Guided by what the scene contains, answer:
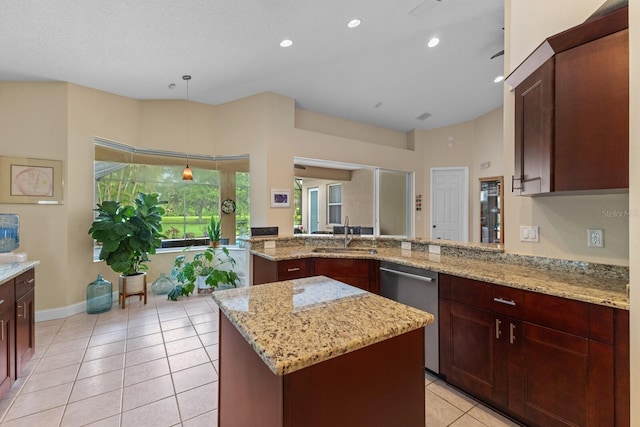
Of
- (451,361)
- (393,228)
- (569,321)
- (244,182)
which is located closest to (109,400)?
(451,361)

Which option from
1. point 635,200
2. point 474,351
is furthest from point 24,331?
point 635,200

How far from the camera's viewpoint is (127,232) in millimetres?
3504

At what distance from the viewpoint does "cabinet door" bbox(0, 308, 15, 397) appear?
1805 millimetres

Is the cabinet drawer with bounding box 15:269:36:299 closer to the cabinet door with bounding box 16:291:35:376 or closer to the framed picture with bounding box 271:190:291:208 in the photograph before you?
the cabinet door with bounding box 16:291:35:376

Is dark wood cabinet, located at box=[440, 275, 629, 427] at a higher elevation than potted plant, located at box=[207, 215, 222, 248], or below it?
below

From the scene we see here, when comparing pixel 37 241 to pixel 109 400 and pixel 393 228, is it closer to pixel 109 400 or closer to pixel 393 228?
pixel 109 400

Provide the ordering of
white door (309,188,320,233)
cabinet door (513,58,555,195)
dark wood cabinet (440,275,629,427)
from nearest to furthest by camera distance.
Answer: dark wood cabinet (440,275,629,427)
cabinet door (513,58,555,195)
white door (309,188,320,233)

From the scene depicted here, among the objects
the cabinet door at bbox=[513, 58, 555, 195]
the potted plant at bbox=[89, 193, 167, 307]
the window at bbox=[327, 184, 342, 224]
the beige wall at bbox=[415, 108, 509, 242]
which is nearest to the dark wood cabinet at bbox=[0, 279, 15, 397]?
the potted plant at bbox=[89, 193, 167, 307]

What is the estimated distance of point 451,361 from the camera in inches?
79.6

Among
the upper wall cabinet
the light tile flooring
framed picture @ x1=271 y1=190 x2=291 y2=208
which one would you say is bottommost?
the light tile flooring

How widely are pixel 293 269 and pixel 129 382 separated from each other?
1595 mm

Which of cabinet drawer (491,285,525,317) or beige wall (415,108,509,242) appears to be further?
beige wall (415,108,509,242)

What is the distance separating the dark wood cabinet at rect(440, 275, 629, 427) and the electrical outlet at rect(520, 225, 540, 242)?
0.66 m

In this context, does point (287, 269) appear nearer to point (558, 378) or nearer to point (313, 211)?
point (558, 378)
